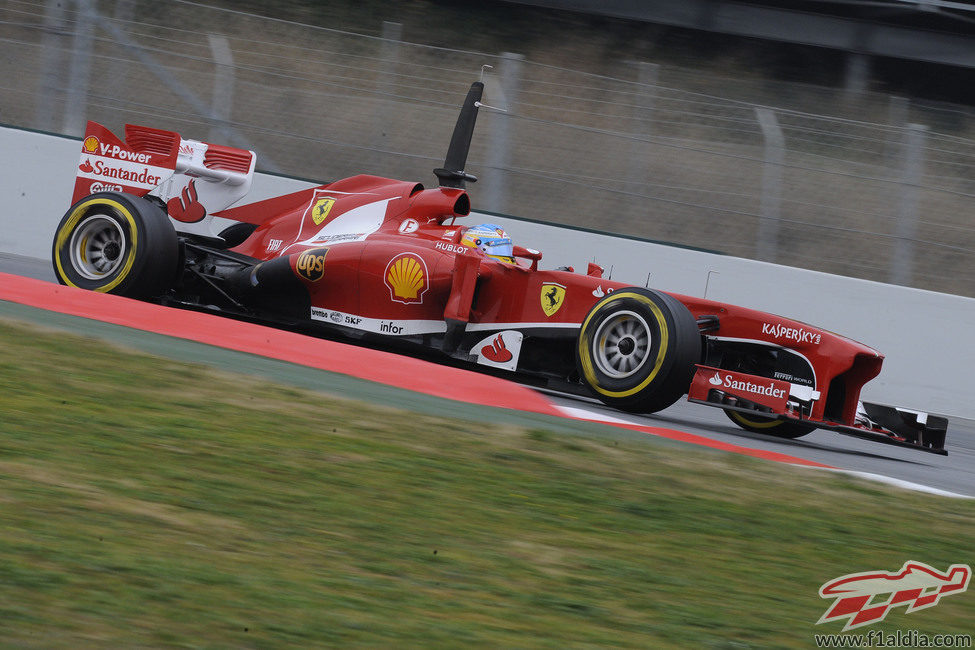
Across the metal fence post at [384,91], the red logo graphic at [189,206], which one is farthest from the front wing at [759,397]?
the metal fence post at [384,91]

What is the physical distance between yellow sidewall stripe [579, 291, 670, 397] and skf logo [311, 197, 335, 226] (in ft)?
7.36

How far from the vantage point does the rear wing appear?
832cm

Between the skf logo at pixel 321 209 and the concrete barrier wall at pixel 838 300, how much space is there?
94.3 inches

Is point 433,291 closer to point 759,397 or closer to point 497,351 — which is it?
point 497,351

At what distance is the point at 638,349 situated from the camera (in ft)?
21.6

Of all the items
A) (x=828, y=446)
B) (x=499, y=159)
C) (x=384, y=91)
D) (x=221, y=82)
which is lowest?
(x=828, y=446)

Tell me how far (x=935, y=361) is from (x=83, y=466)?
748 cm

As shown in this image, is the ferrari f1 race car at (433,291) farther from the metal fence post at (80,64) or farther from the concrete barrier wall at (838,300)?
the metal fence post at (80,64)

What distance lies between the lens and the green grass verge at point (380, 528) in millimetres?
2744

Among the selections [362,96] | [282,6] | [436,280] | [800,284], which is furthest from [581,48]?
[436,280]

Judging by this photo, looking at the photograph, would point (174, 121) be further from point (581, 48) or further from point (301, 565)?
point (581, 48)

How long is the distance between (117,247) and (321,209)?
54.0 inches

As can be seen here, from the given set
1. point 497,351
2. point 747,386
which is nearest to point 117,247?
point 497,351

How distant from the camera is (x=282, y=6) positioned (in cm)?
2211
